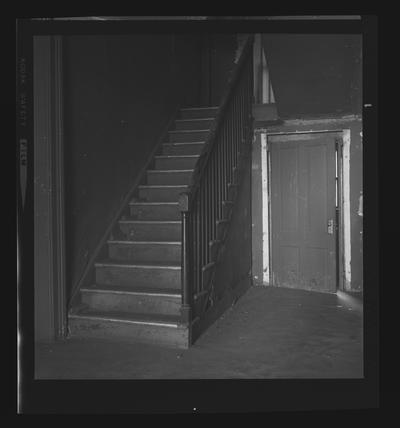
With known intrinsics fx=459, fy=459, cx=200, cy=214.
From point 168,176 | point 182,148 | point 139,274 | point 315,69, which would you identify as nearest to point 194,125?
point 182,148

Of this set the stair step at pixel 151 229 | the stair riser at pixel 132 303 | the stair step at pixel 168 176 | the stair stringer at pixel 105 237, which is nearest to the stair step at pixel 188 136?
the stair stringer at pixel 105 237

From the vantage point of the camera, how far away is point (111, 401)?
2.72 metres

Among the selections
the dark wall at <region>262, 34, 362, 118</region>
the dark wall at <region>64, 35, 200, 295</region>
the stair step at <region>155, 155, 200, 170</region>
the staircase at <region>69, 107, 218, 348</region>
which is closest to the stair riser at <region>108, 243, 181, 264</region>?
the staircase at <region>69, 107, 218, 348</region>

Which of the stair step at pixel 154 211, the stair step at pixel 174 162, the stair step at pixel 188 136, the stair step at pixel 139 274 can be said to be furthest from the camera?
the stair step at pixel 188 136

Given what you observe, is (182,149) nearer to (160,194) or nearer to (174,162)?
(174,162)

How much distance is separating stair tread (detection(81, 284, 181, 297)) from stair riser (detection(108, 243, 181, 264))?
373 mm

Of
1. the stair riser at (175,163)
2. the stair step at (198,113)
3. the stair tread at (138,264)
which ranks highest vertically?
the stair step at (198,113)

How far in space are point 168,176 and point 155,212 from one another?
0.57 meters

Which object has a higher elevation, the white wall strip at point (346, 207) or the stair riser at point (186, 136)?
the stair riser at point (186, 136)

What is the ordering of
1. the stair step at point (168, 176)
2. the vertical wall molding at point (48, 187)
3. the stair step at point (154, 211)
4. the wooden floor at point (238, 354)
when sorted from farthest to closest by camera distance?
the stair step at point (168, 176) → the stair step at point (154, 211) → the vertical wall molding at point (48, 187) → the wooden floor at point (238, 354)

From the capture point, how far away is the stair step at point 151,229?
14.5 feet

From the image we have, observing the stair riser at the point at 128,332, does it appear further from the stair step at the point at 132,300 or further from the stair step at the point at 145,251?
the stair step at the point at 145,251

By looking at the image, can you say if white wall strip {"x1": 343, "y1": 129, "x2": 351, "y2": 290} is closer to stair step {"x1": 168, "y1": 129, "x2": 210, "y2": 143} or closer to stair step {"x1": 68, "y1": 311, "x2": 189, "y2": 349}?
stair step {"x1": 168, "y1": 129, "x2": 210, "y2": 143}

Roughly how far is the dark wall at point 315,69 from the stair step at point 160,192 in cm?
159
